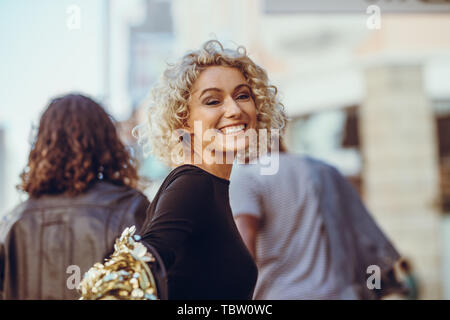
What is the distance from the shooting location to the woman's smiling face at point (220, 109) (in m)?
1.05

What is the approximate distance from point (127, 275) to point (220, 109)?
1.36 feet

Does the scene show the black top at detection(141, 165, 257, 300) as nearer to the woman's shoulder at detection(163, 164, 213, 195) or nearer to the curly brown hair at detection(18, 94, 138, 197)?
the woman's shoulder at detection(163, 164, 213, 195)

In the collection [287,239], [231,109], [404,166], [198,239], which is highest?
[231,109]

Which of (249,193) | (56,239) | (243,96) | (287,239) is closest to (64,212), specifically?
(56,239)

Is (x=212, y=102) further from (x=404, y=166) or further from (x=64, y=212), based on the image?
(x=404, y=166)

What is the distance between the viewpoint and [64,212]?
5.67 ft

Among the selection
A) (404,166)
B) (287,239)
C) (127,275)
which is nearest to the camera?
(127,275)

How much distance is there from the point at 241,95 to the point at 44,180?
1.01 metres

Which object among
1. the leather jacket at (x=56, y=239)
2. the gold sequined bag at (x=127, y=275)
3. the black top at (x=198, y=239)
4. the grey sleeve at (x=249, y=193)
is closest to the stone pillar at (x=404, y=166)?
the grey sleeve at (x=249, y=193)

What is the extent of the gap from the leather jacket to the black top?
28.8 inches

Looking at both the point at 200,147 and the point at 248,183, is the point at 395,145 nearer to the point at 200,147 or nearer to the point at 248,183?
the point at 248,183

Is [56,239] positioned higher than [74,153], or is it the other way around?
[74,153]

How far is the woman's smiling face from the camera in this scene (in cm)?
105

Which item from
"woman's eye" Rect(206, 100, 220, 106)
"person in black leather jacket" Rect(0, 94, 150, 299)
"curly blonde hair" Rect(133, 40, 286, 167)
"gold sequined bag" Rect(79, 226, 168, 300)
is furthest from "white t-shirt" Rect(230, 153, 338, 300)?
"gold sequined bag" Rect(79, 226, 168, 300)
